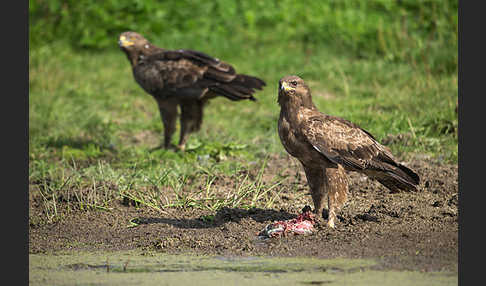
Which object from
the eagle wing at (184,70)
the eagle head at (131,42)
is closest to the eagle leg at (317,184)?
the eagle wing at (184,70)

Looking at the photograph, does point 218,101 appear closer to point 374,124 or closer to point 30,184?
point 374,124

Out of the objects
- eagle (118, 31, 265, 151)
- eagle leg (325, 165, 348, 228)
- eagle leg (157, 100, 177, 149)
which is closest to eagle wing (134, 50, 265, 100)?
eagle (118, 31, 265, 151)

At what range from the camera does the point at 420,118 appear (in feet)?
30.6

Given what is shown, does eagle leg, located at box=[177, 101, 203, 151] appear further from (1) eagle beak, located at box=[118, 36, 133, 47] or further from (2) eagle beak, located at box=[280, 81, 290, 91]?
(2) eagle beak, located at box=[280, 81, 290, 91]

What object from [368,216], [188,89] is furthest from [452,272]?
[188,89]

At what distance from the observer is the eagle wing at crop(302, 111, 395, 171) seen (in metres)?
5.93

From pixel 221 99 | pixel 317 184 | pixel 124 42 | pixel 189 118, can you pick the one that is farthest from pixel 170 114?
pixel 317 184

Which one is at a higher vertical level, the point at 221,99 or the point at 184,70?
the point at 184,70

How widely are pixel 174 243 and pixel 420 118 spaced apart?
4590 millimetres

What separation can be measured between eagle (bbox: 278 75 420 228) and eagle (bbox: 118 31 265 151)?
2.84m

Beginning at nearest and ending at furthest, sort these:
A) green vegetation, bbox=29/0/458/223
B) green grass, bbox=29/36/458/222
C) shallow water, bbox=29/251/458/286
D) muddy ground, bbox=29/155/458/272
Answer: shallow water, bbox=29/251/458/286 < muddy ground, bbox=29/155/458/272 < green grass, bbox=29/36/458/222 < green vegetation, bbox=29/0/458/223

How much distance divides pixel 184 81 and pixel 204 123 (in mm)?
1468

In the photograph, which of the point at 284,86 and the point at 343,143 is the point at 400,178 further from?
the point at 284,86

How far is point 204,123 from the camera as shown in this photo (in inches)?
415
